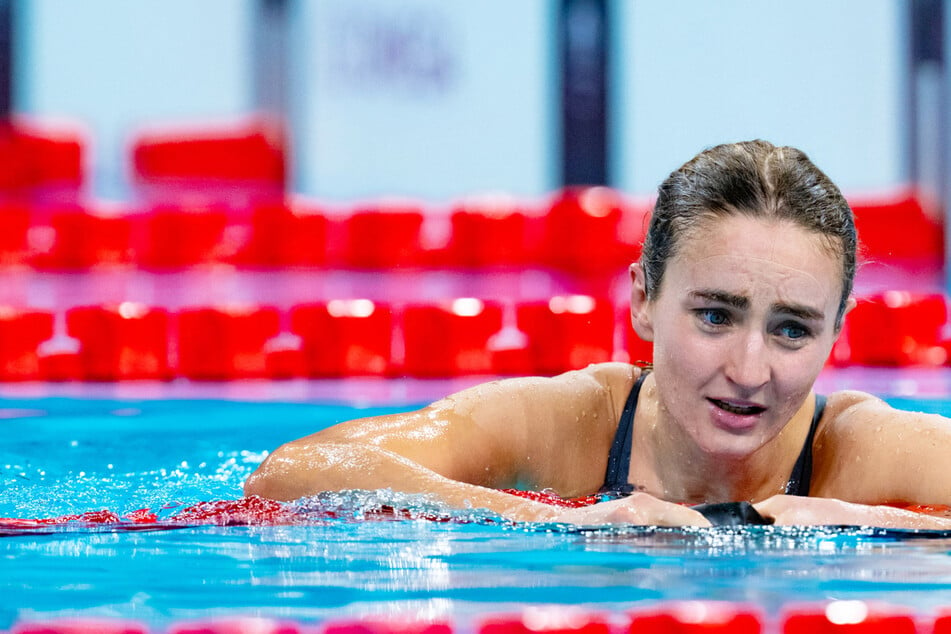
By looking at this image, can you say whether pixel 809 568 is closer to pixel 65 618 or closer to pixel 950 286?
pixel 65 618

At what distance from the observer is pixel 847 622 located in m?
1.54

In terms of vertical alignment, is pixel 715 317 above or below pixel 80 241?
above

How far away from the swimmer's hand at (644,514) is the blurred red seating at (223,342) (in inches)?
147

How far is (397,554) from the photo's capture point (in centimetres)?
193

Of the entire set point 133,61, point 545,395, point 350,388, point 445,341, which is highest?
point 133,61

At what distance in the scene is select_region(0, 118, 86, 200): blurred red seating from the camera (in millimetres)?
8188

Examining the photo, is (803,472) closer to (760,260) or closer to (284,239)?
(760,260)

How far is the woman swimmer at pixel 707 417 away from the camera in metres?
1.96

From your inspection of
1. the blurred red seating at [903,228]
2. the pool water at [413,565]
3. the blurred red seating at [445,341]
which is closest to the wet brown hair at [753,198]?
the pool water at [413,565]

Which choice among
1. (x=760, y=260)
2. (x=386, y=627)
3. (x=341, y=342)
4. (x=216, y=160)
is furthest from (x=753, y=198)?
(x=216, y=160)

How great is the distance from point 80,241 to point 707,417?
17.0 ft

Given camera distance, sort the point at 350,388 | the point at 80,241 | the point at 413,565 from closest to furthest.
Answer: the point at 413,565 < the point at 350,388 < the point at 80,241

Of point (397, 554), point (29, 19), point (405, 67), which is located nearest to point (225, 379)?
point (405, 67)

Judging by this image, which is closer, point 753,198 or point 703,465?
point 753,198
